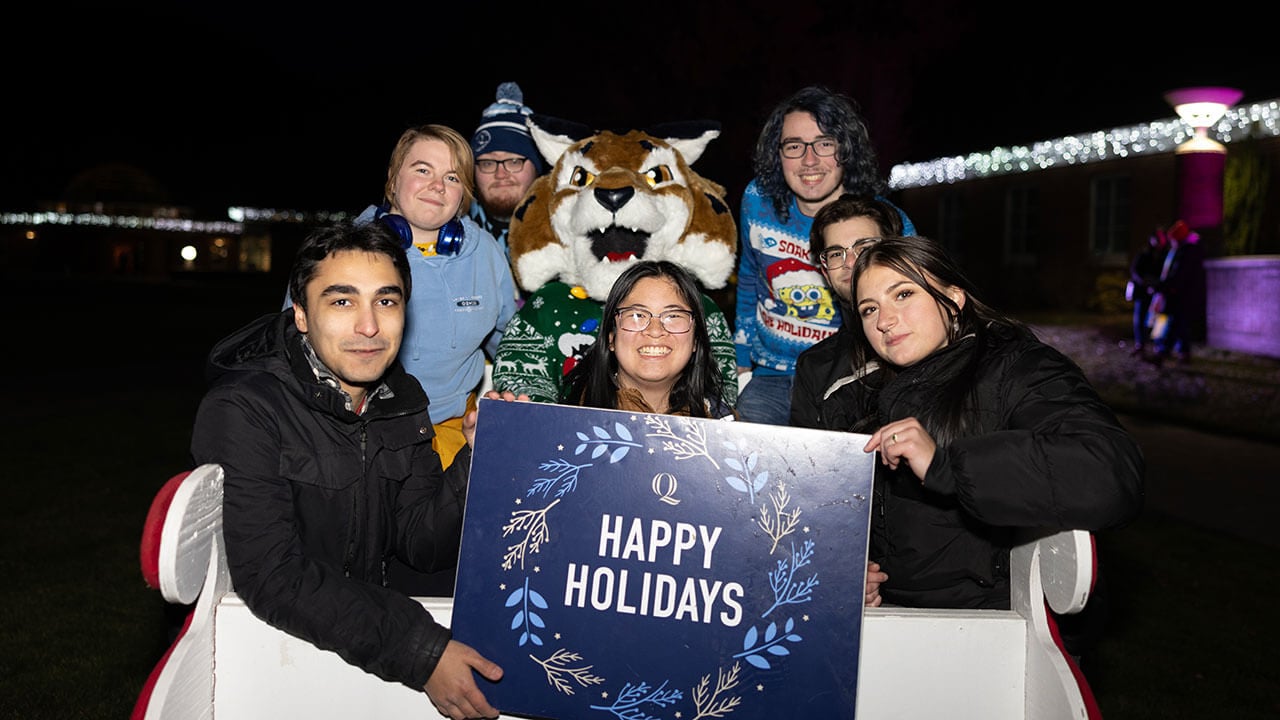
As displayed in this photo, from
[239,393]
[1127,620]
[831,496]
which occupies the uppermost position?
[239,393]

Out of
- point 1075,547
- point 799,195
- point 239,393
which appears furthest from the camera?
point 799,195

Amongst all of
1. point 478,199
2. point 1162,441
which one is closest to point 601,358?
point 478,199

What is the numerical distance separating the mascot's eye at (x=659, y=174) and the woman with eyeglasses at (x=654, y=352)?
0.90m

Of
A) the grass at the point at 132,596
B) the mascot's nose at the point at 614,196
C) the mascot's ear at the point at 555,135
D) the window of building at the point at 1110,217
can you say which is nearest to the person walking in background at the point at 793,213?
the mascot's nose at the point at 614,196

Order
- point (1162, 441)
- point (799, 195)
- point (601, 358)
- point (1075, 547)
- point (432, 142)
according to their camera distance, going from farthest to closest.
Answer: point (1162, 441) → point (799, 195) → point (432, 142) → point (601, 358) → point (1075, 547)

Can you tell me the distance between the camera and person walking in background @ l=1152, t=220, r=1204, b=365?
503 inches

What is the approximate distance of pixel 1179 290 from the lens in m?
12.9

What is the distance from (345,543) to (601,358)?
0.89 meters

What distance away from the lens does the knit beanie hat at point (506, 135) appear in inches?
176

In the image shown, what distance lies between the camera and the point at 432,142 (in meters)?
3.33

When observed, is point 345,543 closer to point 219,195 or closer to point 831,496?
point 831,496

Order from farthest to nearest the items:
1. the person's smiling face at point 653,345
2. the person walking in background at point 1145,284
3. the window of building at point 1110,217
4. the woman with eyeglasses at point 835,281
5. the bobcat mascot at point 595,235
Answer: the window of building at point 1110,217
the person walking in background at point 1145,284
the bobcat mascot at point 595,235
the woman with eyeglasses at point 835,281
the person's smiling face at point 653,345

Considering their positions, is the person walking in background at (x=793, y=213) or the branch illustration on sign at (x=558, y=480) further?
the person walking in background at (x=793, y=213)

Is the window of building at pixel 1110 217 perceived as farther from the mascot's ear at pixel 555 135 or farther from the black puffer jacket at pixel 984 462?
the black puffer jacket at pixel 984 462
